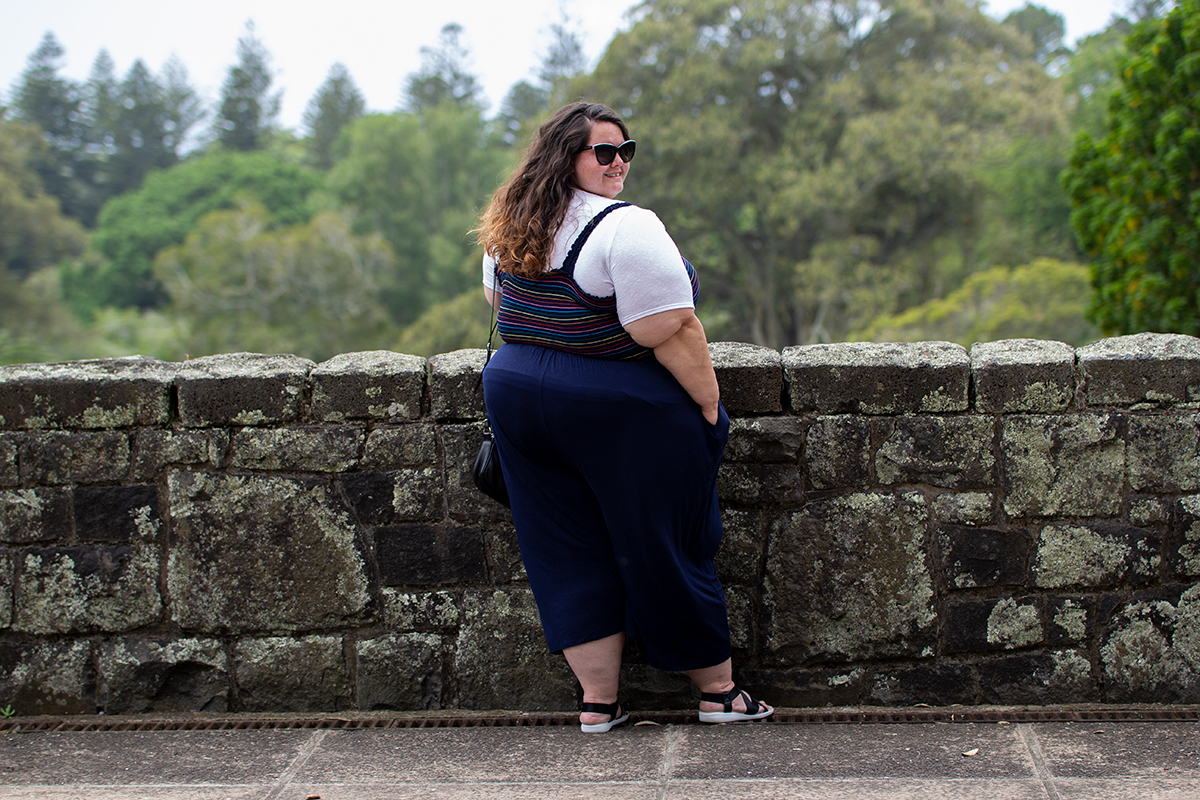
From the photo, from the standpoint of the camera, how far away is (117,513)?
2658 mm

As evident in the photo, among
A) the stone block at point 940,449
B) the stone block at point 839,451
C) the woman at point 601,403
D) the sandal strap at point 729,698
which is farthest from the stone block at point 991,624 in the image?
the woman at point 601,403

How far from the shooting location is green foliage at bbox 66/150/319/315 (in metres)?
51.8

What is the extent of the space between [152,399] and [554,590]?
3.92 feet

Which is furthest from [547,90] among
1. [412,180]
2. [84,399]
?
[84,399]

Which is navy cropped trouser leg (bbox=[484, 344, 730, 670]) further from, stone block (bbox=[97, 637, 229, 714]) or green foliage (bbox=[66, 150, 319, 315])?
green foliage (bbox=[66, 150, 319, 315])

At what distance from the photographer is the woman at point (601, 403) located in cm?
214

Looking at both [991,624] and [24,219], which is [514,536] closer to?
[991,624]

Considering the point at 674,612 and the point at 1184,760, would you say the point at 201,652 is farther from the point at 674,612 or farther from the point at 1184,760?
the point at 1184,760

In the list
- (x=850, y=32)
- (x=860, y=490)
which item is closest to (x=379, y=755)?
(x=860, y=490)

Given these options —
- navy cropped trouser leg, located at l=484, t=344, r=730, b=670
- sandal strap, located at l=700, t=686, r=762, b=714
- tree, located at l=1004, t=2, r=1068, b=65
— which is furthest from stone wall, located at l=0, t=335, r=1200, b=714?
tree, located at l=1004, t=2, r=1068, b=65

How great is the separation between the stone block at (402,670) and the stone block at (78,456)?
0.82 m

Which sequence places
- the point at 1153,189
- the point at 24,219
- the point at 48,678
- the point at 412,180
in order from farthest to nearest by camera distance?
the point at 412,180, the point at 24,219, the point at 1153,189, the point at 48,678

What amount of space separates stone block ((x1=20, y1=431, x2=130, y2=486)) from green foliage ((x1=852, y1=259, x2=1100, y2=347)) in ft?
39.4

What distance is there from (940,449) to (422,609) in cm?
142
